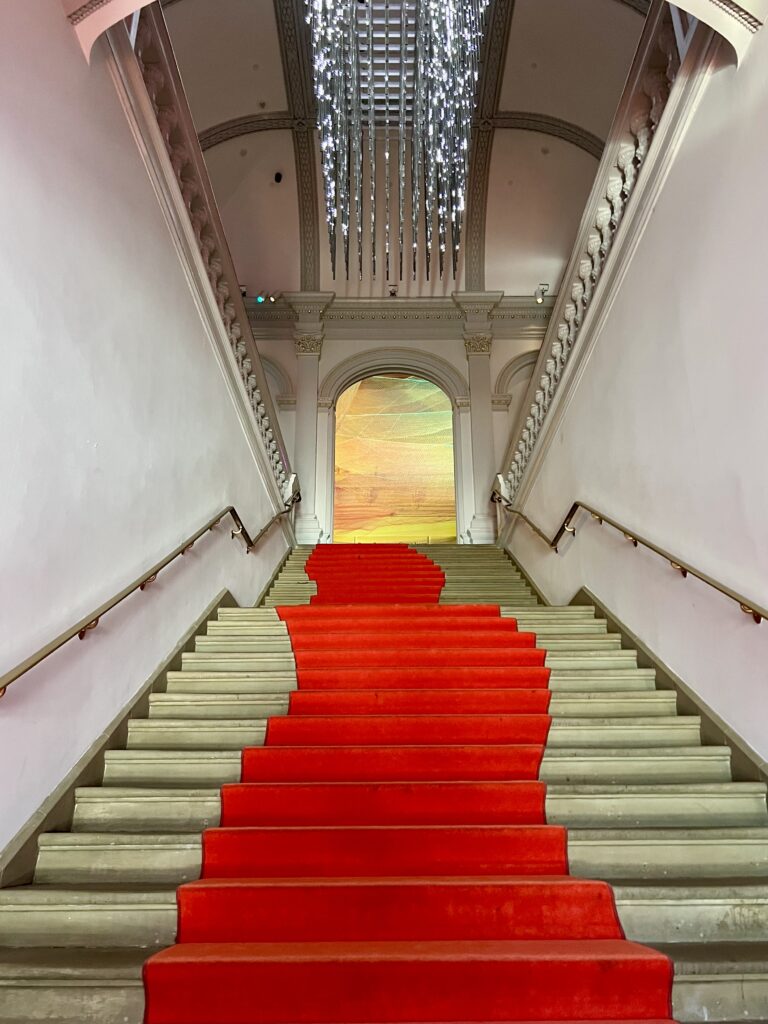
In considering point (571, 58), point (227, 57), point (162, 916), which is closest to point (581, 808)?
point (162, 916)

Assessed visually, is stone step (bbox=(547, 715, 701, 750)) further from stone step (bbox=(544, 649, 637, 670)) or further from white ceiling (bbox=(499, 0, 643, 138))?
white ceiling (bbox=(499, 0, 643, 138))

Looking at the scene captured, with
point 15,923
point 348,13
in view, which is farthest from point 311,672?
point 348,13

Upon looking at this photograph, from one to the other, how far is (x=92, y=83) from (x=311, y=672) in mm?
2907

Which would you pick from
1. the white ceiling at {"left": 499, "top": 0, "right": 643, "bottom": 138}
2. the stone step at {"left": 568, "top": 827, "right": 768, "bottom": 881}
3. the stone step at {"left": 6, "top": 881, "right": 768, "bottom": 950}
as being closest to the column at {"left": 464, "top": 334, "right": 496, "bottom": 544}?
the white ceiling at {"left": 499, "top": 0, "right": 643, "bottom": 138}

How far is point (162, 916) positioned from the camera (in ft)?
5.98

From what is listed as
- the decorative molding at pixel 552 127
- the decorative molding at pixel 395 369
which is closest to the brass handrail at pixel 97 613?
the decorative molding at pixel 395 369

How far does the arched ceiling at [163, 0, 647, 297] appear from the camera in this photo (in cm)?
782

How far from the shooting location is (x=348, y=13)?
5027 mm

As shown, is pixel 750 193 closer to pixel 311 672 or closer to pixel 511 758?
pixel 511 758

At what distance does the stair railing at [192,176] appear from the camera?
3.28 m

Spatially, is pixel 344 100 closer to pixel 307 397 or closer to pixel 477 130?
pixel 307 397

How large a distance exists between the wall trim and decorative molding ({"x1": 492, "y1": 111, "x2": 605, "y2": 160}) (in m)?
9.62

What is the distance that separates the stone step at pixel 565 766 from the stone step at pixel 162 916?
623 millimetres

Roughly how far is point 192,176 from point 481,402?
6592 millimetres
